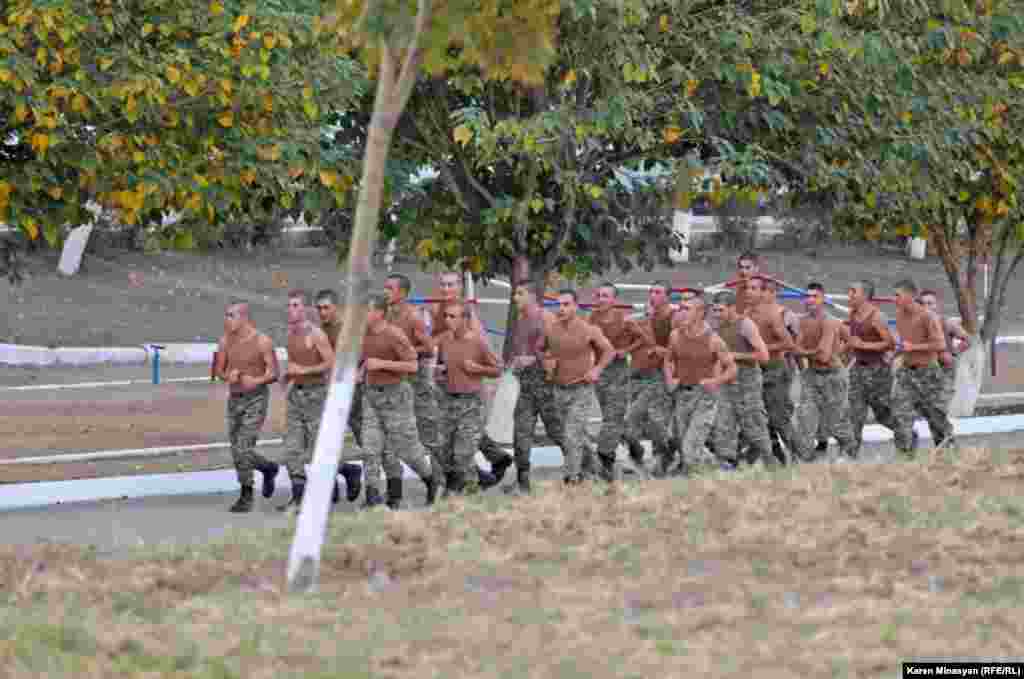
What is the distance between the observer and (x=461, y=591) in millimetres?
8953

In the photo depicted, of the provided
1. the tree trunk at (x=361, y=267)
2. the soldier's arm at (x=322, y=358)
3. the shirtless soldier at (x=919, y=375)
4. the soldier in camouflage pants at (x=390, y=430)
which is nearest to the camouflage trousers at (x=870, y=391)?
the shirtless soldier at (x=919, y=375)

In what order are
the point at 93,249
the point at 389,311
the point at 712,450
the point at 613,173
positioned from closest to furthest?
the point at 389,311
the point at 712,450
the point at 613,173
the point at 93,249

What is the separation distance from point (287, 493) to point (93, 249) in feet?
71.3

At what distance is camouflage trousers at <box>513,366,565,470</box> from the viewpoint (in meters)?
16.9

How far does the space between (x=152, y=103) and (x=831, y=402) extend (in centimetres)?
694

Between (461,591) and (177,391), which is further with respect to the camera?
(177,391)

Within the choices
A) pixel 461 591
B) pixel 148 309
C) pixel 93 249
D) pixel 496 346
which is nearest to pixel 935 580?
pixel 461 591

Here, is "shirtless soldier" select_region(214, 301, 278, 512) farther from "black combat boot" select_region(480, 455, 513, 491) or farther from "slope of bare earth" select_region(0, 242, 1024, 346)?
Result: "slope of bare earth" select_region(0, 242, 1024, 346)

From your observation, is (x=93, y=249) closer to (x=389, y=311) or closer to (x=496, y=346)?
(x=496, y=346)

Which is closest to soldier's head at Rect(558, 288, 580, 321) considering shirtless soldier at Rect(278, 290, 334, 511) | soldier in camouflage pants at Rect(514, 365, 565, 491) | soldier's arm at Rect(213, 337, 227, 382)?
soldier in camouflage pants at Rect(514, 365, 565, 491)

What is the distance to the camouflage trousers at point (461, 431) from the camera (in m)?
16.4

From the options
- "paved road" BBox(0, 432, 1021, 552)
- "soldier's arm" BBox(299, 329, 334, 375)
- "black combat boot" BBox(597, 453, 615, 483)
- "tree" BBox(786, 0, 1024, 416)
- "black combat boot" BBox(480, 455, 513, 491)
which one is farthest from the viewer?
"tree" BBox(786, 0, 1024, 416)

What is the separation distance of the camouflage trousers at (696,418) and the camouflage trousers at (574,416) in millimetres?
787

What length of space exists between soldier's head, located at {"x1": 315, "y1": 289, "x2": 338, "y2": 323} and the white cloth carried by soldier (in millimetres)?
4427
